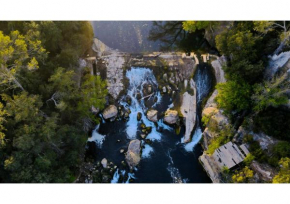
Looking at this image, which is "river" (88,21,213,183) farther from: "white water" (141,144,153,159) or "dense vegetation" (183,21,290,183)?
"dense vegetation" (183,21,290,183)

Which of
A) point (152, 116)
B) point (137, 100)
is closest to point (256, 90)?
point (152, 116)

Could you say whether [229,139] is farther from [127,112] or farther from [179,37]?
[179,37]

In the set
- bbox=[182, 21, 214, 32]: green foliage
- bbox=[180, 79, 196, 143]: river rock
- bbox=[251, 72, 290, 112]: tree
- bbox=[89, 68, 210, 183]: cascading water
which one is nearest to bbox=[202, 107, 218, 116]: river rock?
bbox=[180, 79, 196, 143]: river rock

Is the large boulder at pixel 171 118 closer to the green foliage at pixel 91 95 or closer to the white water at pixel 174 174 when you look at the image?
the white water at pixel 174 174

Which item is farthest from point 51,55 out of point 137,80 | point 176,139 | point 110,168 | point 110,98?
point 176,139

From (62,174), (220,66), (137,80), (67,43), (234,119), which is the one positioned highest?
(67,43)

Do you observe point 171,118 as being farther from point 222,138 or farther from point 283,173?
point 283,173

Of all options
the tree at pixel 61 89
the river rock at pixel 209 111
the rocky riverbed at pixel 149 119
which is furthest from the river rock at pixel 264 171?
the tree at pixel 61 89
